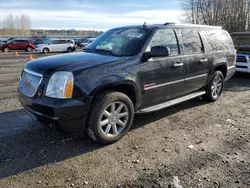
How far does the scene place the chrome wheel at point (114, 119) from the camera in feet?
12.8

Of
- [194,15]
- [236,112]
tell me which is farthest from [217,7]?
[236,112]

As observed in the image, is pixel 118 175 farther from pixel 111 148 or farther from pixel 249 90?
pixel 249 90

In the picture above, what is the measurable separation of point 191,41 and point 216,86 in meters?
1.70

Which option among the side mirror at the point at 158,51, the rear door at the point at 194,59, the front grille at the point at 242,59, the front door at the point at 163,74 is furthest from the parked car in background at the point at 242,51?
the side mirror at the point at 158,51

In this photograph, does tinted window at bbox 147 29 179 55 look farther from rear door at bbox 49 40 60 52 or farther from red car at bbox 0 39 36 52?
red car at bbox 0 39 36 52

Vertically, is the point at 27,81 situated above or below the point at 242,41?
below

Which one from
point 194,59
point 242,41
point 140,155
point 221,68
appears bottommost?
point 140,155

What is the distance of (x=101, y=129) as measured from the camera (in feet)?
12.6

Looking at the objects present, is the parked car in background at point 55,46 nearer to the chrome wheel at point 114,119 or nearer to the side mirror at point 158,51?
the side mirror at point 158,51

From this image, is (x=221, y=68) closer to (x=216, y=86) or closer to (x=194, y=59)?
(x=216, y=86)

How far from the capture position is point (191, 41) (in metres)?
5.36

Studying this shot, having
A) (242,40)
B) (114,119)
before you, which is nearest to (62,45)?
(242,40)

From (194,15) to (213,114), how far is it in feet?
70.5

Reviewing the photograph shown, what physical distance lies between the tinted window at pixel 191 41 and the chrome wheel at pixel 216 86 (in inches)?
45.1
